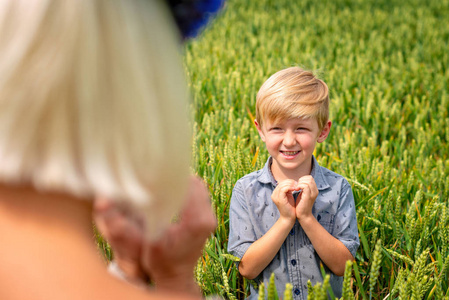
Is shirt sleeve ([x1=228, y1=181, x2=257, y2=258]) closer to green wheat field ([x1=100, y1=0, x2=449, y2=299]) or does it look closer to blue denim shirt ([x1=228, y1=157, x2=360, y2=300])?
blue denim shirt ([x1=228, y1=157, x2=360, y2=300])

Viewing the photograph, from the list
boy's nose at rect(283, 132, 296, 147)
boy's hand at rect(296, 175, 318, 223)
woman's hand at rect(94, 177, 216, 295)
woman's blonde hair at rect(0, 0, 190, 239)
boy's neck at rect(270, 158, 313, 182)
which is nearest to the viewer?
woman's blonde hair at rect(0, 0, 190, 239)

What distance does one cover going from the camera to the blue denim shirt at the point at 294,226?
6.09 ft

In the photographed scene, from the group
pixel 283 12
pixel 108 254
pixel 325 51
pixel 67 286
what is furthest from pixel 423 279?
pixel 283 12

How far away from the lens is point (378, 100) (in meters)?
4.24

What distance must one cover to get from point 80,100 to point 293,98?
4.11ft

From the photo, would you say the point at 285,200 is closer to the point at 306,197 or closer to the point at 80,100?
the point at 306,197

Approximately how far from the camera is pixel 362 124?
3.80m

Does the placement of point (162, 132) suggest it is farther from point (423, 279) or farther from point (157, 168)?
point (423, 279)

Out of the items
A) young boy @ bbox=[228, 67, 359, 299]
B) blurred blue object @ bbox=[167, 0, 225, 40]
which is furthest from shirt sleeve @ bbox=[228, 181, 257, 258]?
blurred blue object @ bbox=[167, 0, 225, 40]

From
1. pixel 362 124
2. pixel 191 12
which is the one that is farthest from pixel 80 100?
pixel 362 124

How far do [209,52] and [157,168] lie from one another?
205 inches

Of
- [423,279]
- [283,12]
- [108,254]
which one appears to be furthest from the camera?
[283,12]

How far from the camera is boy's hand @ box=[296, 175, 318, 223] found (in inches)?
67.3

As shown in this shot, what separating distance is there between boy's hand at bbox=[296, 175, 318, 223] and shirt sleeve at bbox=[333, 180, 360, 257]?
18 centimetres
